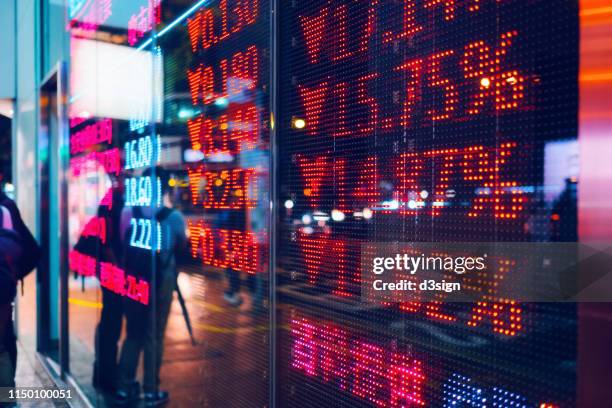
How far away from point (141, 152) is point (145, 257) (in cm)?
77

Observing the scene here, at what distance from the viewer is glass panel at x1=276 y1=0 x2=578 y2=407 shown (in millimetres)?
1510

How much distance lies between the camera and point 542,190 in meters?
1.51

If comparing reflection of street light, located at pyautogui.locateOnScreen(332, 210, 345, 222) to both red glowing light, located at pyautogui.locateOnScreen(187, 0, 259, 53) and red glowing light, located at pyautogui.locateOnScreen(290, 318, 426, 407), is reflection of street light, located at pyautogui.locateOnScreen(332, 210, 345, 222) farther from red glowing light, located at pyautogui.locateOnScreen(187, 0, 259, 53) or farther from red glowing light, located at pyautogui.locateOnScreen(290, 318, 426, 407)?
red glowing light, located at pyautogui.locateOnScreen(187, 0, 259, 53)

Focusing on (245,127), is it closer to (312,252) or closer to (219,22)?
(219,22)

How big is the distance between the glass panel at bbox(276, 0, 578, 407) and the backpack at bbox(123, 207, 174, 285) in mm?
1515

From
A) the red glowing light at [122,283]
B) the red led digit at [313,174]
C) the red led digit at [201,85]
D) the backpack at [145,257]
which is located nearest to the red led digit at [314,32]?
the red led digit at [313,174]

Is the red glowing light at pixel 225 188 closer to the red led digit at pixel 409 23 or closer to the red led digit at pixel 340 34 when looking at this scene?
the red led digit at pixel 340 34

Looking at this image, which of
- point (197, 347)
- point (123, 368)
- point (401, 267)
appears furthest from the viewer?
point (123, 368)

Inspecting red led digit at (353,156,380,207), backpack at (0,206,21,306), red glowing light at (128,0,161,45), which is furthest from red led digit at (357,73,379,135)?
backpack at (0,206,21,306)

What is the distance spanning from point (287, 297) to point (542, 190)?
1391 millimetres

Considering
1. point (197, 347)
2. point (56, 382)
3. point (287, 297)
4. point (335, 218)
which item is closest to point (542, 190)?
point (335, 218)

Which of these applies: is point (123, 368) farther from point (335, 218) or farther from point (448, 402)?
point (448, 402)

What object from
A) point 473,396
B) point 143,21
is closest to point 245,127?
point 473,396

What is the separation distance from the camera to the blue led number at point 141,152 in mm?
4117
